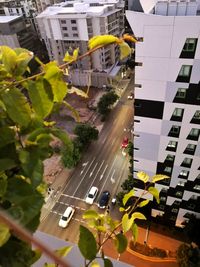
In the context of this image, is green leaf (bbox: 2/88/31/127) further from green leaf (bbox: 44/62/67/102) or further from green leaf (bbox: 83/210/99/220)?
green leaf (bbox: 83/210/99/220)

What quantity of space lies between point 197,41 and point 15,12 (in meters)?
43.0

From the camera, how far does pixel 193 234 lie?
14.6 metres

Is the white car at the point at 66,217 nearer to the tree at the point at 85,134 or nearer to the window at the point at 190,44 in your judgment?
the tree at the point at 85,134

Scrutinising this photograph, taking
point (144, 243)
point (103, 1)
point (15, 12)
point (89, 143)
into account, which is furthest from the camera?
point (15, 12)

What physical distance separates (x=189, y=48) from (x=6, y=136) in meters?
8.91

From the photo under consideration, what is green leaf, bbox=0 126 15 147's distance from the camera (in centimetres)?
172

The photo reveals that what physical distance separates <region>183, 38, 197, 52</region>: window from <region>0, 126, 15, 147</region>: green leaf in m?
8.77

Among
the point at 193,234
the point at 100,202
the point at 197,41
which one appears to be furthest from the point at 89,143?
the point at 197,41

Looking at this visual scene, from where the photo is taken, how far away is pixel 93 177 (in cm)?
2230

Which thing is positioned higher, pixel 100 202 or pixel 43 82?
pixel 43 82

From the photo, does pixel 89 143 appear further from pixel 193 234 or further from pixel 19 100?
pixel 19 100

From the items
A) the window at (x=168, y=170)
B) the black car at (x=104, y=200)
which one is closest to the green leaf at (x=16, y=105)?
the window at (x=168, y=170)

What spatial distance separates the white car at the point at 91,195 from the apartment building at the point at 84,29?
1583cm

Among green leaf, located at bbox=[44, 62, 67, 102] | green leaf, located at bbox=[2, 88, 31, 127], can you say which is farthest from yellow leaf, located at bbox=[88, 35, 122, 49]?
green leaf, located at bbox=[2, 88, 31, 127]
